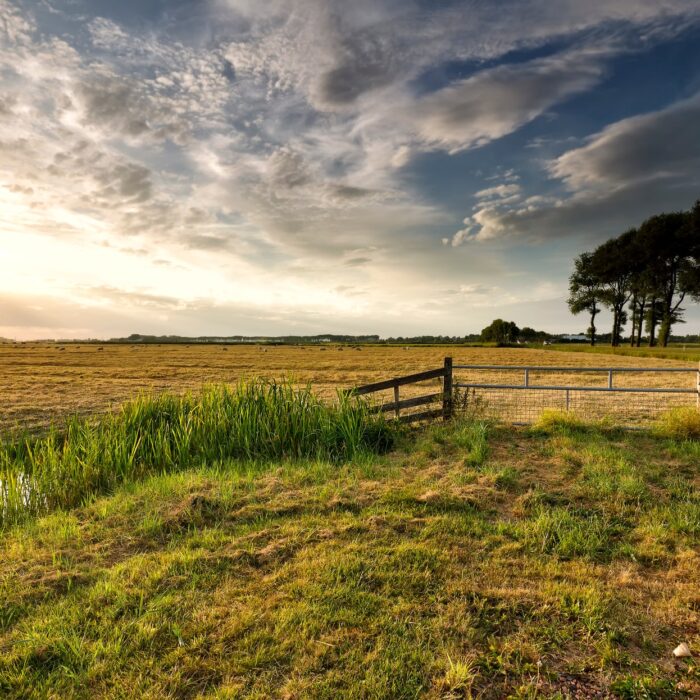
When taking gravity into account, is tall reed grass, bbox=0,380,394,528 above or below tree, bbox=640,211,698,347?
below

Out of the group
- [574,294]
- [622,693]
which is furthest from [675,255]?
[622,693]

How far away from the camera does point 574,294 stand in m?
68.7

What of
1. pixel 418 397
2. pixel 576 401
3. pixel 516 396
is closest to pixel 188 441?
pixel 418 397

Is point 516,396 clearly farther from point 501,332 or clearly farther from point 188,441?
point 501,332

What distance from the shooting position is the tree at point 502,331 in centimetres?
11438

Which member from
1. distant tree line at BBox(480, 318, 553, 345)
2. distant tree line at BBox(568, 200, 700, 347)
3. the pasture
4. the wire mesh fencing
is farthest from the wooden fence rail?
distant tree line at BBox(480, 318, 553, 345)

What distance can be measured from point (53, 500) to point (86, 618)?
4669mm

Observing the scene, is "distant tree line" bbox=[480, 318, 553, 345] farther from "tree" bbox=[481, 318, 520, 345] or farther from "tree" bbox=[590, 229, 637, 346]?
"tree" bbox=[590, 229, 637, 346]

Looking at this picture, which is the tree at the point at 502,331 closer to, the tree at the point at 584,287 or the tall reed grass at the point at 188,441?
the tree at the point at 584,287

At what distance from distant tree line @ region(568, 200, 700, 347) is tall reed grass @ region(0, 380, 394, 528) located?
2126 inches

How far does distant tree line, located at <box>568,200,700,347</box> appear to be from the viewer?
51.2m

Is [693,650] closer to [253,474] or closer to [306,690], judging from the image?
[306,690]

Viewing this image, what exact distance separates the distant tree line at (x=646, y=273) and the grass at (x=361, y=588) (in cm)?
5520

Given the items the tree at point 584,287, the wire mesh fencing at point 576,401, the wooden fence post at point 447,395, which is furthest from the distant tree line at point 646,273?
the wooden fence post at point 447,395
